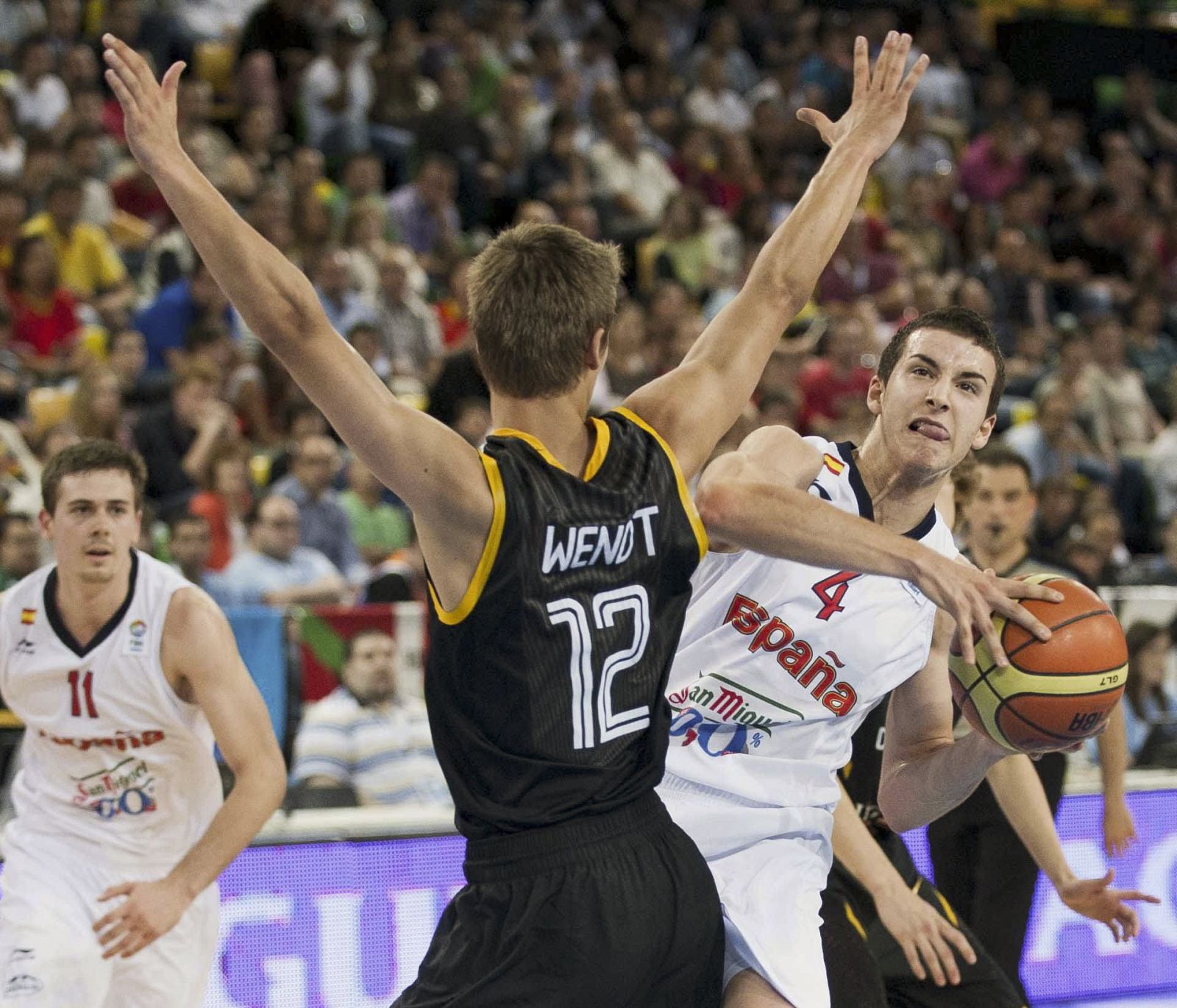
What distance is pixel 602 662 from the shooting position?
113 inches

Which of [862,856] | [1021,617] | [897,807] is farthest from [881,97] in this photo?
[862,856]

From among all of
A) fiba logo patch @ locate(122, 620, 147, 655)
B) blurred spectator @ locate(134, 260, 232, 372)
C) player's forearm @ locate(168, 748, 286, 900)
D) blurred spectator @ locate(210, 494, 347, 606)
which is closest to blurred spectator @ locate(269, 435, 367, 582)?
blurred spectator @ locate(210, 494, 347, 606)

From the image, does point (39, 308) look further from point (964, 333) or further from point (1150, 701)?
point (964, 333)

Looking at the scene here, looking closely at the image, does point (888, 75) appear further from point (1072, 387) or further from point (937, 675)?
point (1072, 387)

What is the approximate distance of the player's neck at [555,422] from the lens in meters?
2.89

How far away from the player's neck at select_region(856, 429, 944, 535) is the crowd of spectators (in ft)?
10.8

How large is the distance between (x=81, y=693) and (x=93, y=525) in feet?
1.58

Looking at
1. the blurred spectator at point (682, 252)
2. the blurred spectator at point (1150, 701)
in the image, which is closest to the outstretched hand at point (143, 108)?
the blurred spectator at point (1150, 701)

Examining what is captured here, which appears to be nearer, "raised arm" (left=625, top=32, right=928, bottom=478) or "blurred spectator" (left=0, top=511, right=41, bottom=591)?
"raised arm" (left=625, top=32, right=928, bottom=478)

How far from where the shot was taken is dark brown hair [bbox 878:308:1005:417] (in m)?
4.00

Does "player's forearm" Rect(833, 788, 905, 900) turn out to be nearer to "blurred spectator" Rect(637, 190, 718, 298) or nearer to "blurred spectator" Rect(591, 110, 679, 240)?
"blurred spectator" Rect(637, 190, 718, 298)

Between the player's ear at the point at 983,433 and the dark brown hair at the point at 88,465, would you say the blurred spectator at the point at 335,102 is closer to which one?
the dark brown hair at the point at 88,465

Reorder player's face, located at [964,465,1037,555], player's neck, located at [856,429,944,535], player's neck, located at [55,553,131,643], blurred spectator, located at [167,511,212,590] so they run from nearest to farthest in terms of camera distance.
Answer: player's neck, located at [856,429,944,535], player's neck, located at [55,553,131,643], player's face, located at [964,465,1037,555], blurred spectator, located at [167,511,212,590]

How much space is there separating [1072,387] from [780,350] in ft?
8.39
